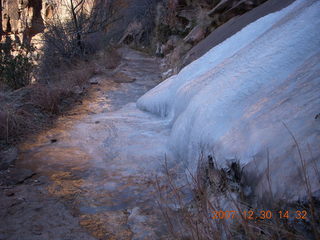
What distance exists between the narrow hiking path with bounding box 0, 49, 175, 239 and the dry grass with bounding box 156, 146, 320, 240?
0.22 metres

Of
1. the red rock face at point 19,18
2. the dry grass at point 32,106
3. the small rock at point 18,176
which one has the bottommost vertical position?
the small rock at point 18,176

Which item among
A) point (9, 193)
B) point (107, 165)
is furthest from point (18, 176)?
point (107, 165)

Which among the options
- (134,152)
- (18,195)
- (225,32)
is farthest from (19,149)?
(225,32)

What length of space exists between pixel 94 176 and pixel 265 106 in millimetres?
1377

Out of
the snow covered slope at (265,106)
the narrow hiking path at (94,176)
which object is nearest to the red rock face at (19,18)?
the narrow hiking path at (94,176)

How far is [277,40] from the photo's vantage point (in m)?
2.47

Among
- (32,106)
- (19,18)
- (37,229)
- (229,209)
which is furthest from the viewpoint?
(19,18)

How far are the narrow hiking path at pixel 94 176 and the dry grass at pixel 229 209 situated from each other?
22 centimetres

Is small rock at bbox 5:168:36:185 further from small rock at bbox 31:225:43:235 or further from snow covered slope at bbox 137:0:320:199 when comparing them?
snow covered slope at bbox 137:0:320:199

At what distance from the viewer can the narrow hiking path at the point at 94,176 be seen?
5.53ft

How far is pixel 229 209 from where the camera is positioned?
1.44 metres

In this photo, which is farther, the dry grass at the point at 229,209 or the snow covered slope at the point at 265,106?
the snow covered slope at the point at 265,106

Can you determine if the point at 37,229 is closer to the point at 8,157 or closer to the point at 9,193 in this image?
the point at 9,193

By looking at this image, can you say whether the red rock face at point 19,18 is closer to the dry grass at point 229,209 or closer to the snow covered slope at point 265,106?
the snow covered slope at point 265,106
